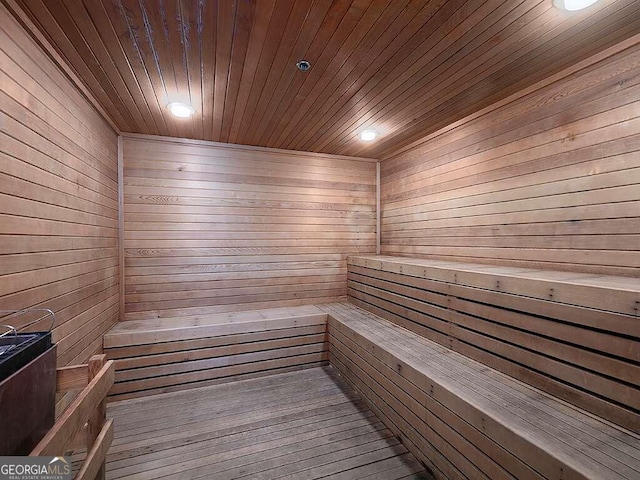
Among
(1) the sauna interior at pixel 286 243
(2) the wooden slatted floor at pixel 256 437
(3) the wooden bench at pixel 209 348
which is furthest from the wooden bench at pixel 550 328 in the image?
(3) the wooden bench at pixel 209 348

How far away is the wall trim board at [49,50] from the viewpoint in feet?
4.81

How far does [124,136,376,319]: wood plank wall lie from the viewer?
3281 mm

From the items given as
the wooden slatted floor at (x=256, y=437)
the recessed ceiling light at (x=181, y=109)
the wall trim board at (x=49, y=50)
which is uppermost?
the recessed ceiling light at (x=181, y=109)

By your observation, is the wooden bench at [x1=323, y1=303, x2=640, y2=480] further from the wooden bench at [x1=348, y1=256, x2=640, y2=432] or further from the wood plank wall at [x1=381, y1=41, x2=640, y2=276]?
the wood plank wall at [x1=381, y1=41, x2=640, y2=276]

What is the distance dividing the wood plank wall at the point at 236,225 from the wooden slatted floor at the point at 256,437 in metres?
1.08

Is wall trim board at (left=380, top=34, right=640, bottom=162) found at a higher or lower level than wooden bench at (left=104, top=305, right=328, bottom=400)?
higher

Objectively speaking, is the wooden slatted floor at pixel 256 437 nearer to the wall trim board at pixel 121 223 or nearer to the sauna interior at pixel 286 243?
the sauna interior at pixel 286 243

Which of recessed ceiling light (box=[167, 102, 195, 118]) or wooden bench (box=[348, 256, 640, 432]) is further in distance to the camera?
recessed ceiling light (box=[167, 102, 195, 118])

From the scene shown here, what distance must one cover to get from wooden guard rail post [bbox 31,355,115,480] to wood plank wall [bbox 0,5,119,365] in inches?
20.9

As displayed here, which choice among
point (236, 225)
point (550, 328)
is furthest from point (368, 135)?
point (550, 328)

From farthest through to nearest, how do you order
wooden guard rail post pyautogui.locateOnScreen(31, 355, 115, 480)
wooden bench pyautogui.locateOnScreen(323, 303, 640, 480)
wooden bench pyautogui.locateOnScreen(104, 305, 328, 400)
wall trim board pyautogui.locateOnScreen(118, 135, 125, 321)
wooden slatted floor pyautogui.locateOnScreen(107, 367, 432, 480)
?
wall trim board pyautogui.locateOnScreen(118, 135, 125, 321), wooden bench pyautogui.locateOnScreen(104, 305, 328, 400), wooden slatted floor pyautogui.locateOnScreen(107, 367, 432, 480), wooden bench pyautogui.locateOnScreen(323, 303, 640, 480), wooden guard rail post pyautogui.locateOnScreen(31, 355, 115, 480)

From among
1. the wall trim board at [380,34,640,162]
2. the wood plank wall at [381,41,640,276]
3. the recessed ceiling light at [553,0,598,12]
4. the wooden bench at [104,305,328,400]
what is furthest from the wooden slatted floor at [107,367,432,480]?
the wall trim board at [380,34,640,162]

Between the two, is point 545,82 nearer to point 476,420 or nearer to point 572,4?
point 572,4

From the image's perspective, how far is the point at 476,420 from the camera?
1.55 m
